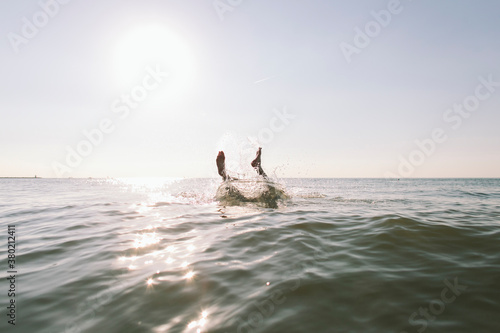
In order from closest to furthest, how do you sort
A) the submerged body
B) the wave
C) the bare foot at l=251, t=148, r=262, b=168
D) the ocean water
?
the ocean water, the wave, the submerged body, the bare foot at l=251, t=148, r=262, b=168

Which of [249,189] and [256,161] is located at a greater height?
[256,161]

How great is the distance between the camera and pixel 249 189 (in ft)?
48.1

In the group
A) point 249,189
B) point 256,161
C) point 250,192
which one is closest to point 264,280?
point 250,192

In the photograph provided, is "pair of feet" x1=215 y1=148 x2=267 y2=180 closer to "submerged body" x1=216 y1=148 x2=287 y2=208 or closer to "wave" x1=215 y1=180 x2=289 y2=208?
"submerged body" x1=216 y1=148 x2=287 y2=208

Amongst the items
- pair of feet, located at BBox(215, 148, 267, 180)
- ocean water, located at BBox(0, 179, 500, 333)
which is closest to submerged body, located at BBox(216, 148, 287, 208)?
pair of feet, located at BBox(215, 148, 267, 180)

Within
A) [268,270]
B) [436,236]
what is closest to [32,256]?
[268,270]

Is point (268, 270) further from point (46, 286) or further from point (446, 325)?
point (46, 286)

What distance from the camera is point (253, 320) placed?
2770mm

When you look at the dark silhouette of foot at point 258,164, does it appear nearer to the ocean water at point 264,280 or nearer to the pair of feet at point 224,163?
the pair of feet at point 224,163

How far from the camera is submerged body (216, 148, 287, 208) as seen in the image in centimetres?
1387

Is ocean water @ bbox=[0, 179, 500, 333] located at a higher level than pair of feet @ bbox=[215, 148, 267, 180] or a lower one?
lower

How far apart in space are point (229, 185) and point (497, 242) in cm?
1190

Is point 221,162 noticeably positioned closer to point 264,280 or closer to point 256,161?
point 256,161

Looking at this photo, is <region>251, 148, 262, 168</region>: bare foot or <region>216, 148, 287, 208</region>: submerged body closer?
<region>216, 148, 287, 208</region>: submerged body
